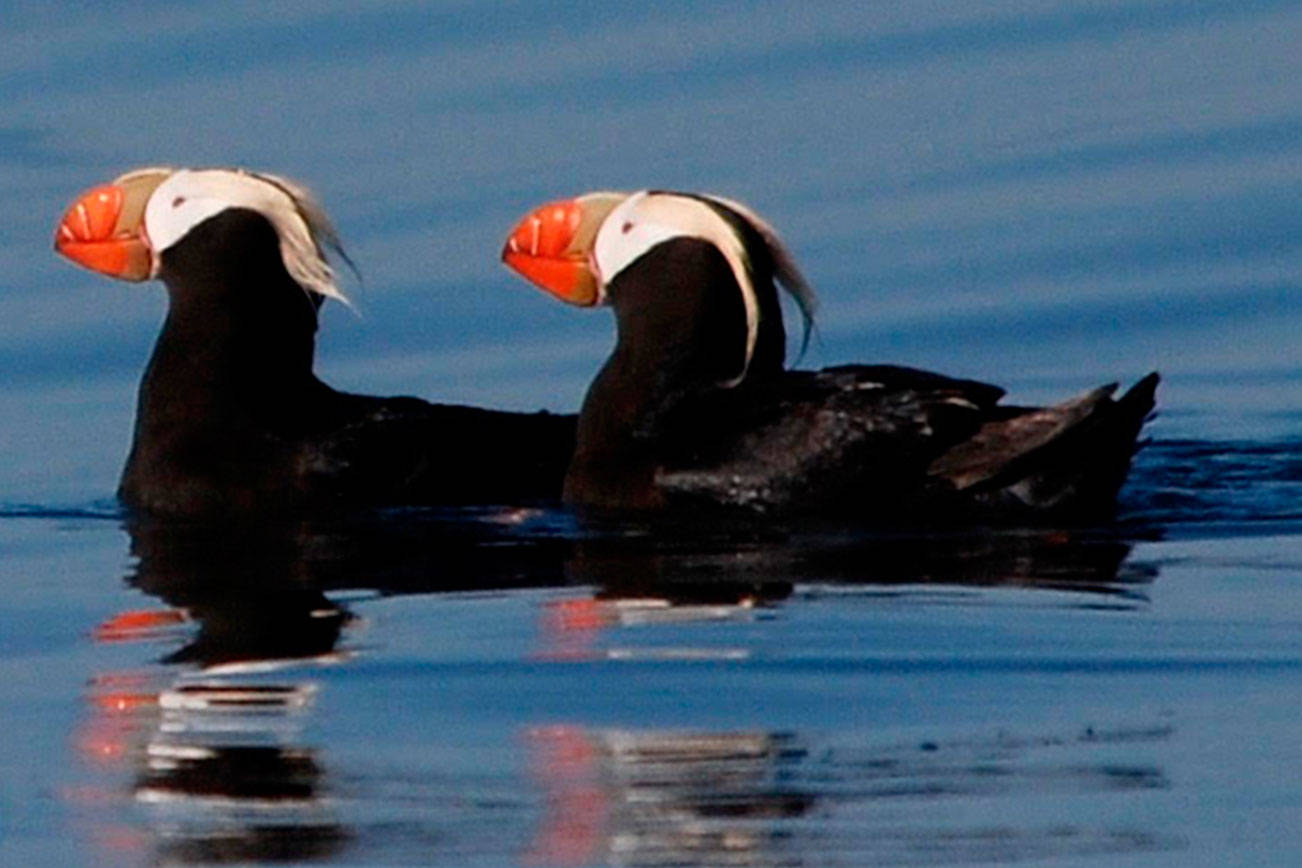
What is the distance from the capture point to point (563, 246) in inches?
469

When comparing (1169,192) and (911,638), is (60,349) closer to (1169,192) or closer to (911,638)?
(1169,192)

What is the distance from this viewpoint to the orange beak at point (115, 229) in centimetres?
1203

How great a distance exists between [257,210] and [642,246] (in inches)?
38.0

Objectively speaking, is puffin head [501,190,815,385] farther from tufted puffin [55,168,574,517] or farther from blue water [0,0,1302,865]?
blue water [0,0,1302,865]

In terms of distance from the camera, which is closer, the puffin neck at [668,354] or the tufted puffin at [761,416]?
the tufted puffin at [761,416]

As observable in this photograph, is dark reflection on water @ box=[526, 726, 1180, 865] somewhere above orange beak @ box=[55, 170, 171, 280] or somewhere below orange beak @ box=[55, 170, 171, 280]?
below

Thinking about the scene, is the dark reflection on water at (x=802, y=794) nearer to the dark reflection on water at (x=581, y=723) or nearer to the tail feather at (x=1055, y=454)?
the dark reflection on water at (x=581, y=723)

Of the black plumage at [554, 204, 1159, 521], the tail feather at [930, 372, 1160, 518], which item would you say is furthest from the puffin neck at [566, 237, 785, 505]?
the tail feather at [930, 372, 1160, 518]

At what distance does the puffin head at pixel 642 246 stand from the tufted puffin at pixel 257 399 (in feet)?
1.26

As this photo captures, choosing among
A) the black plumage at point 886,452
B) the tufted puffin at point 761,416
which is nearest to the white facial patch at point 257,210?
the tufted puffin at point 761,416

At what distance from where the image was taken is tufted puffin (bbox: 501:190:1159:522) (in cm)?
1095

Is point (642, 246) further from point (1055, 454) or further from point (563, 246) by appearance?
point (1055, 454)

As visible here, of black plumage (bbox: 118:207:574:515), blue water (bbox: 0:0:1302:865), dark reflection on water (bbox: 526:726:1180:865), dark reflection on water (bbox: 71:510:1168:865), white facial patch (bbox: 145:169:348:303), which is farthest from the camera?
white facial patch (bbox: 145:169:348:303)

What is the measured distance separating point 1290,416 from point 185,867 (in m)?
5.69
